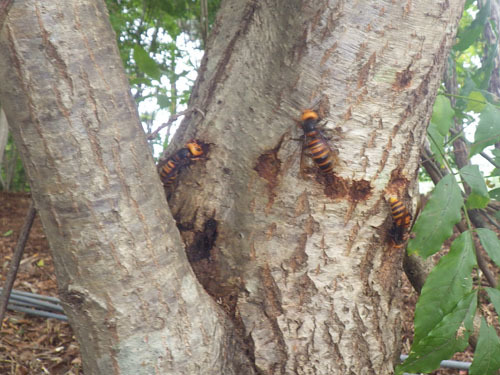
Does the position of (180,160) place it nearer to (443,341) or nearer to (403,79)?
(403,79)

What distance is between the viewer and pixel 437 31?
4.11 ft

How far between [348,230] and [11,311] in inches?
110

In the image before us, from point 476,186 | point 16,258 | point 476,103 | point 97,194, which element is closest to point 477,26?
point 476,103

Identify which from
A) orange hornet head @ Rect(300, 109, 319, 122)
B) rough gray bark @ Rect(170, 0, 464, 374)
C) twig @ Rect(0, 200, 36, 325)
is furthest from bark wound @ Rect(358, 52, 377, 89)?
twig @ Rect(0, 200, 36, 325)

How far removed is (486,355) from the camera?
1.31 metres

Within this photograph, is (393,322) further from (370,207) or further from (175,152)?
(175,152)

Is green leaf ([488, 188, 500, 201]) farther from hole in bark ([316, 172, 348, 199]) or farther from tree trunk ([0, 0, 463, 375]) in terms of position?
hole in bark ([316, 172, 348, 199])

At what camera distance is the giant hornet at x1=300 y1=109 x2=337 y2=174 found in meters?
1.17

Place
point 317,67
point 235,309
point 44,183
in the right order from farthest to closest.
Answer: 1. point 235,309
2. point 317,67
3. point 44,183

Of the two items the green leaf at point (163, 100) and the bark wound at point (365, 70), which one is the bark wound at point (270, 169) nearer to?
the bark wound at point (365, 70)

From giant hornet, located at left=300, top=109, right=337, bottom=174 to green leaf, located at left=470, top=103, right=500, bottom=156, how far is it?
0.47 m

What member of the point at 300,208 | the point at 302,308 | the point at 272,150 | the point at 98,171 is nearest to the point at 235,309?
the point at 302,308

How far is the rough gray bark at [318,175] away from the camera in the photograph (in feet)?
4.02

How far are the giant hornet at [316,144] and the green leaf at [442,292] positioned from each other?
441 mm
